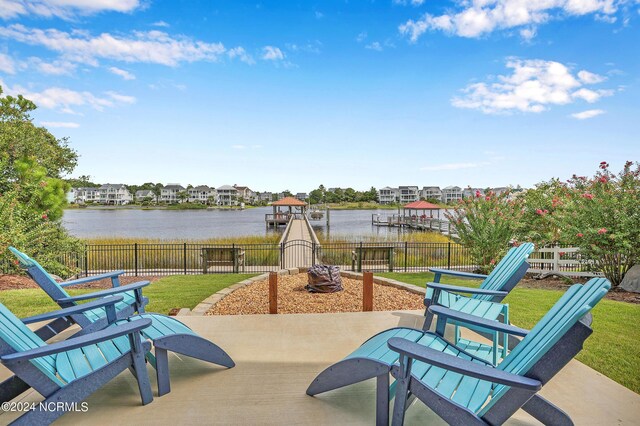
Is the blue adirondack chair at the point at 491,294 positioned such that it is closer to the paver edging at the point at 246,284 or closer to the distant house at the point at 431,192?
the paver edging at the point at 246,284

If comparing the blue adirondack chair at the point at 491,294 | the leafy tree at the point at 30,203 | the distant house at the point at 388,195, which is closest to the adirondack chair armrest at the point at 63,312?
the blue adirondack chair at the point at 491,294

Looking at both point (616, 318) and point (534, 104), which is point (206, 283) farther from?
point (534, 104)

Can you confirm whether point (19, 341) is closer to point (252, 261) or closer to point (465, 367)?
point (465, 367)

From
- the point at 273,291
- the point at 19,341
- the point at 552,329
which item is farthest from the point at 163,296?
the point at 552,329

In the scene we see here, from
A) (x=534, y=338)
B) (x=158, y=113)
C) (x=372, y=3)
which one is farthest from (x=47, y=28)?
(x=534, y=338)

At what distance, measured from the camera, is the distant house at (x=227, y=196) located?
105 m

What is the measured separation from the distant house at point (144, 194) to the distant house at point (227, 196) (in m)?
18.4

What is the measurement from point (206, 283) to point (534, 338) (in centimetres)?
701

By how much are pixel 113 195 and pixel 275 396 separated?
110m

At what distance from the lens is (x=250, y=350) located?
141 inches

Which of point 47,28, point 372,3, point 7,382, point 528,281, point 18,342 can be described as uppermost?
point 372,3

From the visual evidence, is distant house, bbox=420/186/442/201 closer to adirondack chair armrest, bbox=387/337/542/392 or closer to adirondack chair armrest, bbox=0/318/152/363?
adirondack chair armrest, bbox=387/337/542/392

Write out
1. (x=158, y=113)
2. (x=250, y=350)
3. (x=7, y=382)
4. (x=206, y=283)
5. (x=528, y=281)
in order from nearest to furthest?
1. (x=7, y=382)
2. (x=250, y=350)
3. (x=206, y=283)
4. (x=528, y=281)
5. (x=158, y=113)

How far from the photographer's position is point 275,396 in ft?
8.68
